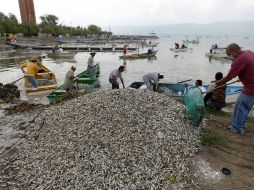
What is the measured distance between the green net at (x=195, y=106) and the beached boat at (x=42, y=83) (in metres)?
11.0

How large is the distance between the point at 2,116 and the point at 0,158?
4616 mm

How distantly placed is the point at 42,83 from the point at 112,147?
11846mm

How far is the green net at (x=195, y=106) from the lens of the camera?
805 centimetres

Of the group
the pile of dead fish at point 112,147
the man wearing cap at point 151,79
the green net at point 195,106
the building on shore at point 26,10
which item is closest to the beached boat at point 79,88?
the man wearing cap at point 151,79

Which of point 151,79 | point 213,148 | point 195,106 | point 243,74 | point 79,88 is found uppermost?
point 243,74

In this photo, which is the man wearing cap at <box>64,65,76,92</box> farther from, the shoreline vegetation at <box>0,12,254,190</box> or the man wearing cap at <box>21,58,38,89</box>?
the man wearing cap at <box>21,58,38,89</box>

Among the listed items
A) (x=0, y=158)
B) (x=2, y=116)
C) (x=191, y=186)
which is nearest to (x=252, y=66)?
(x=191, y=186)

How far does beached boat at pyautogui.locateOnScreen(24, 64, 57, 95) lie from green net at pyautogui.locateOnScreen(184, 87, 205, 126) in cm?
1103

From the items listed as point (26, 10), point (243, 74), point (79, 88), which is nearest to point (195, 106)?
point (243, 74)

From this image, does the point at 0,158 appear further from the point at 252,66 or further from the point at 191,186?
the point at 252,66

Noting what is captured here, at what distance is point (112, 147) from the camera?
22.6 ft

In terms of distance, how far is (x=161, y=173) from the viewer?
20.2 feet

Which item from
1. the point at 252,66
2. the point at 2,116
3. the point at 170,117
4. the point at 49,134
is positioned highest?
the point at 252,66

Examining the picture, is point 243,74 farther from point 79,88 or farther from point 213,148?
point 79,88
